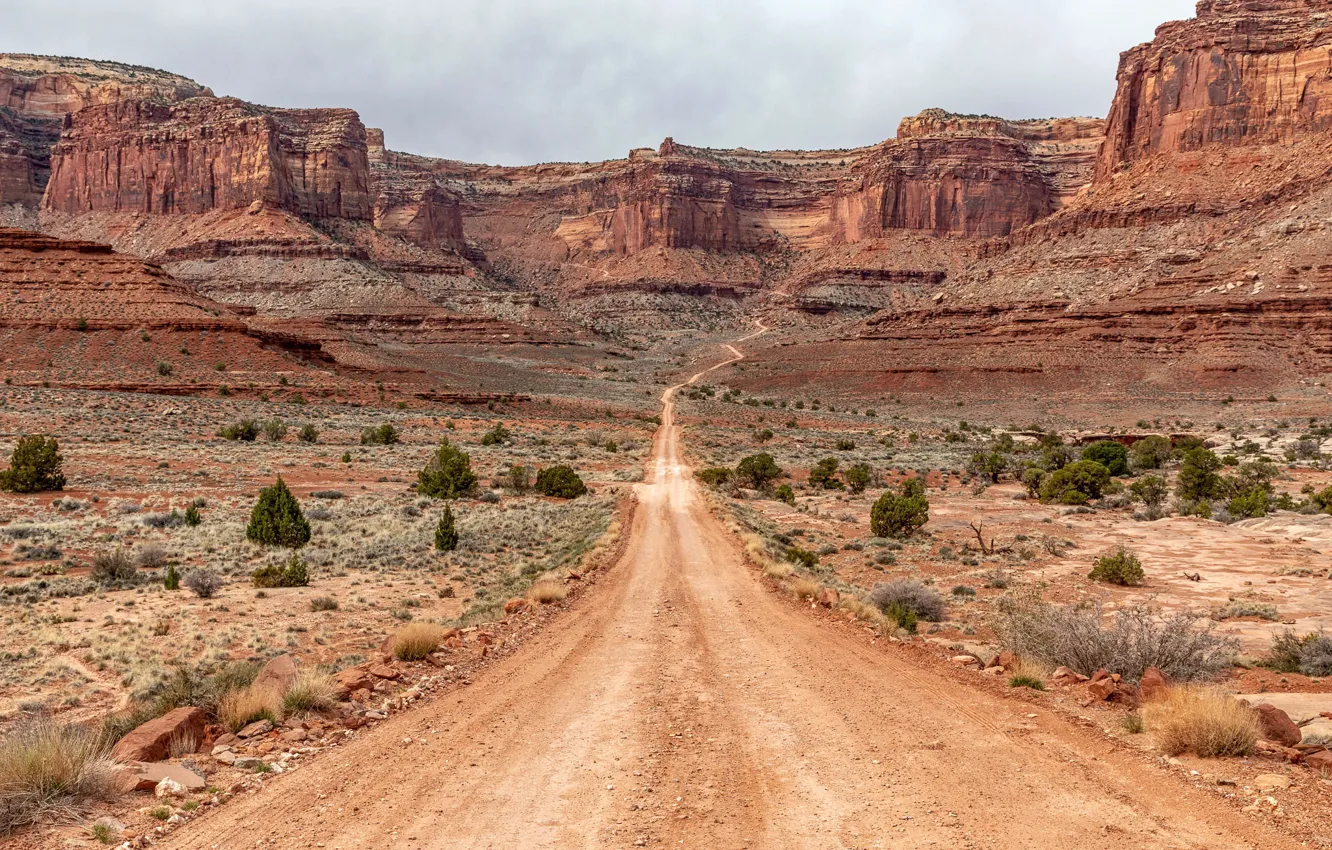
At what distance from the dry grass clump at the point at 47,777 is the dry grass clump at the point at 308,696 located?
190 cm

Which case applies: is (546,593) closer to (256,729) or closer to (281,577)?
(281,577)

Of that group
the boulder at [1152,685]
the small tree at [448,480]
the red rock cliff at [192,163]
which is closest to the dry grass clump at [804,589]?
the boulder at [1152,685]

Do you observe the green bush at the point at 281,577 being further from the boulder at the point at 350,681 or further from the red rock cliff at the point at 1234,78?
the red rock cliff at the point at 1234,78

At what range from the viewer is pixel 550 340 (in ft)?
374

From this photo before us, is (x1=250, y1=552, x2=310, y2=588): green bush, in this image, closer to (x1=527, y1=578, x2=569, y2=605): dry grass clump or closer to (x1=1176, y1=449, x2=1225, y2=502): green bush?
(x1=527, y1=578, x2=569, y2=605): dry grass clump

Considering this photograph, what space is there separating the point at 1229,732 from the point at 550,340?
109 m

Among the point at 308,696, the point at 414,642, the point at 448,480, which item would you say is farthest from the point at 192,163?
the point at 308,696

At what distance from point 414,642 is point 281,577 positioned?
630cm

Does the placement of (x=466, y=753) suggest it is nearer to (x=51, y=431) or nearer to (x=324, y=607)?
(x=324, y=607)

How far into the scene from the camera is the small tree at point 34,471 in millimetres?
25453

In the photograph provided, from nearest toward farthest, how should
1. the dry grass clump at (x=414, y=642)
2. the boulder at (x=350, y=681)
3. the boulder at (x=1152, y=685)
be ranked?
the boulder at (x=1152, y=685) → the boulder at (x=350, y=681) → the dry grass clump at (x=414, y=642)

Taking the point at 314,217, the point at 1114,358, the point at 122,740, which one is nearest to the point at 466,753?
the point at 122,740

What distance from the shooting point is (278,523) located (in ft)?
63.6

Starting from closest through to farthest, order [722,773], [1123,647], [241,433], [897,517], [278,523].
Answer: [722,773]
[1123,647]
[278,523]
[897,517]
[241,433]
